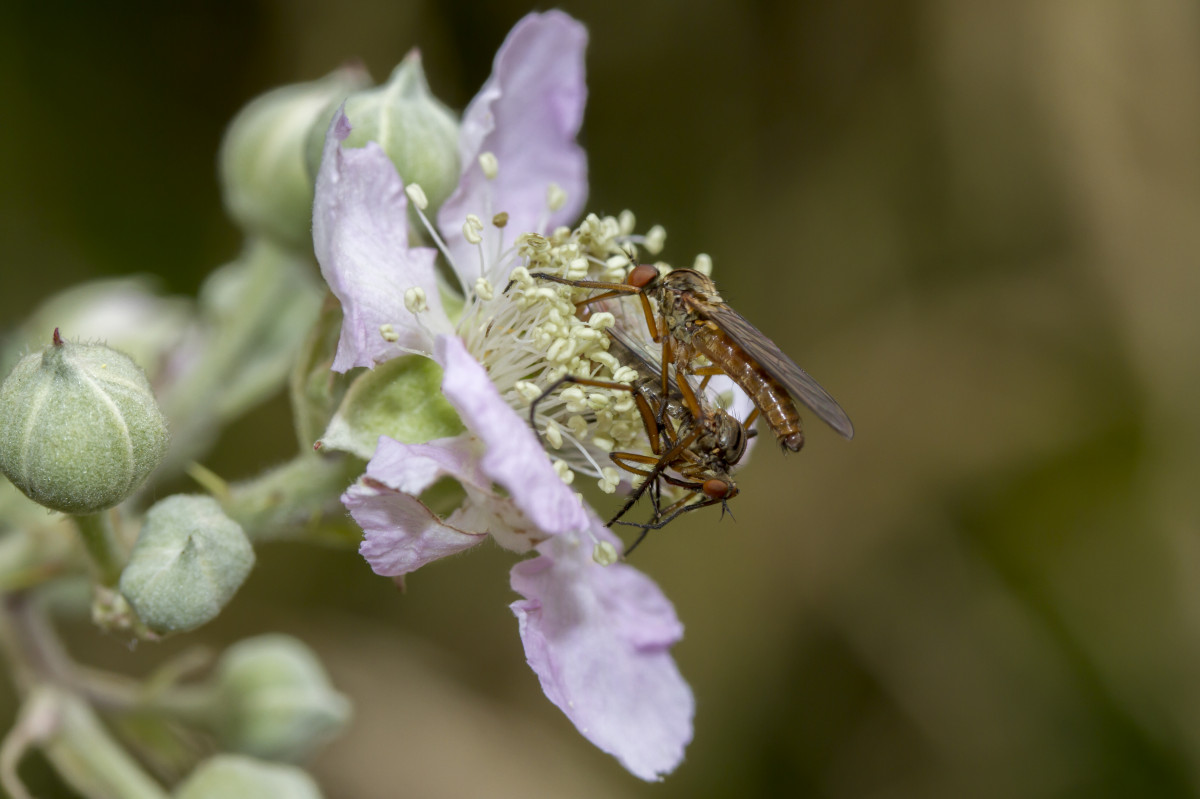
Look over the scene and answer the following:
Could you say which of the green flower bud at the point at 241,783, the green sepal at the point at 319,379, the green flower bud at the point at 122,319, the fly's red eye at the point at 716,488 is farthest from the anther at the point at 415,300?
the green flower bud at the point at 122,319

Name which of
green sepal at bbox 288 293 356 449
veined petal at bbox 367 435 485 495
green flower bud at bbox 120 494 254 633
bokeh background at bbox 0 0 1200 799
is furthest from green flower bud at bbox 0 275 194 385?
veined petal at bbox 367 435 485 495

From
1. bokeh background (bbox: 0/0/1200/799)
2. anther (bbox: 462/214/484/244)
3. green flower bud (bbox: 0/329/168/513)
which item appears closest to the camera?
green flower bud (bbox: 0/329/168/513)

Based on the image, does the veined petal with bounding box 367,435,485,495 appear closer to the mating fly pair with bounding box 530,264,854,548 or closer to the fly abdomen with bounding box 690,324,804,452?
the mating fly pair with bounding box 530,264,854,548

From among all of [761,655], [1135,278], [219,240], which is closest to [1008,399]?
[1135,278]

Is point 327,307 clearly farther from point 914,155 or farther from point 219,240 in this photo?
point 914,155

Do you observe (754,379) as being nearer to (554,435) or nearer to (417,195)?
(554,435)

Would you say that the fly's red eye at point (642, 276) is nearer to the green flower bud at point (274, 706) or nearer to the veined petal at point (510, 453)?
the veined petal at point (510, 453)

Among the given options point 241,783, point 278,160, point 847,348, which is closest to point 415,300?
point 278,160
